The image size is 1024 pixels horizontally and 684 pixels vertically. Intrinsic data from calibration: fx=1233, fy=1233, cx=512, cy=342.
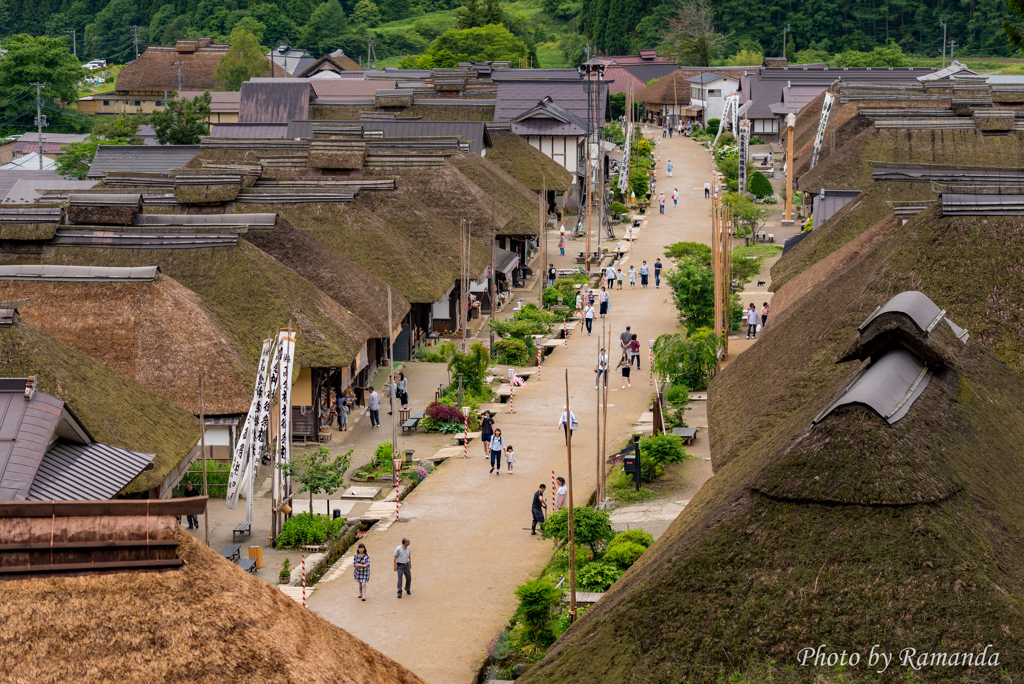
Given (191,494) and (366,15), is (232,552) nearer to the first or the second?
(191,494)

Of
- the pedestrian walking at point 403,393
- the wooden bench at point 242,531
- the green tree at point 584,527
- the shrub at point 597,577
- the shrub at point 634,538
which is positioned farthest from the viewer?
the pedestrian walking at point 403,393

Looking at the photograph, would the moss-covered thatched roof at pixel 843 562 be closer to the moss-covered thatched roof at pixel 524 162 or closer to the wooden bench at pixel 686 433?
the wooden bench at pixel 686 433

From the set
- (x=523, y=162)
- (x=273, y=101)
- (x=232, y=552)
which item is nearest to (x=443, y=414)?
(x=232, y=552)

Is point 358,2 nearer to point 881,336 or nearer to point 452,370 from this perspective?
point 452,370

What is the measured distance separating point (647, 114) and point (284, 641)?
4560 inches

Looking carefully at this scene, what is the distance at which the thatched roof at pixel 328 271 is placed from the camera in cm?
3300

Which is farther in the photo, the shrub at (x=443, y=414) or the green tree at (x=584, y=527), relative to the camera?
the shrub at (x=443, y=414)

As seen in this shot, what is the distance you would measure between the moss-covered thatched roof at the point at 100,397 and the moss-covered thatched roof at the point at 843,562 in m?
10.9

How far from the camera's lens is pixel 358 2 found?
162125 mm

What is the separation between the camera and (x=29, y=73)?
101688 millimetres

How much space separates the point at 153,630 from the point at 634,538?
12.9 meters

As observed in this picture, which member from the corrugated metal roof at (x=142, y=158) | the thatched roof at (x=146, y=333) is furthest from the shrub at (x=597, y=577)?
the corrugated metal roof at (x=142, y=158)

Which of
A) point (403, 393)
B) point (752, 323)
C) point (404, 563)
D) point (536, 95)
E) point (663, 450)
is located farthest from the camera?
point (536, 95)

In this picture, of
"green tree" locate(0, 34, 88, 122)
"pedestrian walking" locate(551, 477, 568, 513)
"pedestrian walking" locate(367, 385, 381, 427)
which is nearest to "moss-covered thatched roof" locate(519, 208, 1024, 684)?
"pedestrian walking" locate(551, 477, 568, 513)
